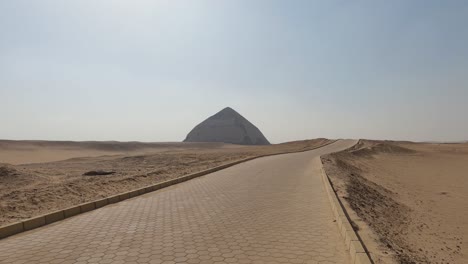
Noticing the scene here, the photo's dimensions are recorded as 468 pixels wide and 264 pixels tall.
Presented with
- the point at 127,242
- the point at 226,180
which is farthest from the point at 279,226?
the point at 226,180

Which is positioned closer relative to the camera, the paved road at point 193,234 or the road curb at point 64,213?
the paved road at point 193,234

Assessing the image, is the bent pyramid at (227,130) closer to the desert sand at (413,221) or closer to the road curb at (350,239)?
the desert sand at (413,221)

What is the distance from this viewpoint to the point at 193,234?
5.28 metres

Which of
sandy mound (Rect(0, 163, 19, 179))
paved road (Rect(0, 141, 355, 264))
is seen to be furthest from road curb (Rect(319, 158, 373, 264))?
sandy mound (Rect(0, 163, 19, 179))

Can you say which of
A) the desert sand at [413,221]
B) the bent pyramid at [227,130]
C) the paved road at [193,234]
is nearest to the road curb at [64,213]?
the paved road at [193,234]

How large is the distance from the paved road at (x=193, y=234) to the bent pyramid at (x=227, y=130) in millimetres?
101347

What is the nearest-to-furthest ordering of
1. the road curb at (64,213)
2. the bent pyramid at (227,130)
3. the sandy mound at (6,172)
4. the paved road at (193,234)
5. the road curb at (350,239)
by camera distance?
1. the road curb at (350,239)
2. the paved road at (193,234)
3. the road curb at (64,213)
4. the sandy mound at (6,172)
5. the bent pyramid at (227,130)

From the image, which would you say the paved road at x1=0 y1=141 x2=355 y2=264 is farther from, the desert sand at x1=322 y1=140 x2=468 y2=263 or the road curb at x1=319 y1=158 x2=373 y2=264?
the desert sand at x1=322 y1=140 x2=468 y2=263

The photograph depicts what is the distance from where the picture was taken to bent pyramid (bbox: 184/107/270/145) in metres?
112

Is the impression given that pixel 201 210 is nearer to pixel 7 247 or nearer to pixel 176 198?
pixel 176 198

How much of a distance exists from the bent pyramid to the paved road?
101347mm

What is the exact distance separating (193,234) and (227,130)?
11019 centimetres

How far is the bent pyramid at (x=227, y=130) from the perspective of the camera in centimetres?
11231

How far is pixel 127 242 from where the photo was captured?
4918mm
